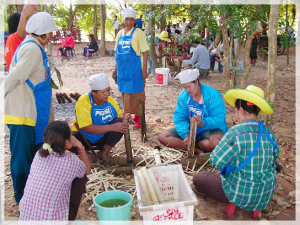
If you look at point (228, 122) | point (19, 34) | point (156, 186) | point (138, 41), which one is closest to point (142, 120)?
point (138, 41)

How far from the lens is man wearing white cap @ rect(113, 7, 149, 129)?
432 centimetres

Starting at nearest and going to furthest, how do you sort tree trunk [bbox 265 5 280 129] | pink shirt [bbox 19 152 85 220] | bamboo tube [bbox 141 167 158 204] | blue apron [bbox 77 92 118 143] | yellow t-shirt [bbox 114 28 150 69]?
1. pink shirt [bbox 19 152 85 220]
2. bamboo tube [bbox 141 167 158 204]
3. blue apron [bbox 77 92 118 143]
4. tree trunk [bbox 265 5 280 129]
5. yellow t-shirt [bbox 114 28 150 69]

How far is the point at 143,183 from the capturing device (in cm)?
243

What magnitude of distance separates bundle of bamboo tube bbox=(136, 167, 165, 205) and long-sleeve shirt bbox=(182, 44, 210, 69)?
6532 millimetres

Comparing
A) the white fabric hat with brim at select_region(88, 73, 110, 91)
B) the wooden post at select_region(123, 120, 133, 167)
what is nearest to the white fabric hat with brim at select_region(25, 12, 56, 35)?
the white fabric hat with brim at select_region(88, 73, 110, 91)

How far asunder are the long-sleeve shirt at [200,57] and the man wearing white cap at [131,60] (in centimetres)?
431

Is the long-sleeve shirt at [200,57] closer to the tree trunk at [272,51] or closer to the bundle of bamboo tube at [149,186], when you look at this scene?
the tree trunk at [272,51]

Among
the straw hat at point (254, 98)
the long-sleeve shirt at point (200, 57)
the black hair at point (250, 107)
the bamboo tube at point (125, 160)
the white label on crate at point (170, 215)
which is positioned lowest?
the bamboo tube at point (125, 160)

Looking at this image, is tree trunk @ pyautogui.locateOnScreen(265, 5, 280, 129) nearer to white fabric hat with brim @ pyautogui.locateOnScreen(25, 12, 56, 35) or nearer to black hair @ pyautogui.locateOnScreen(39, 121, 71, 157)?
white fabric hat with brim @ pyautogui.locateOnScreen(25, 12, 56, 35)

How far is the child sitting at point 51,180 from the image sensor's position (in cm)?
200

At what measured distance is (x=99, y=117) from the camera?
3379mm

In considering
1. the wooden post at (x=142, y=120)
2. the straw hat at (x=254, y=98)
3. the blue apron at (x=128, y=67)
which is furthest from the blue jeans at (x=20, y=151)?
the blue apron at (x=128, y=67)

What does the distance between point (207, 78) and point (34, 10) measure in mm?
7288

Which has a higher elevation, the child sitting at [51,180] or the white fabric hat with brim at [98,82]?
the white fabric hat with brim at [98,82]
